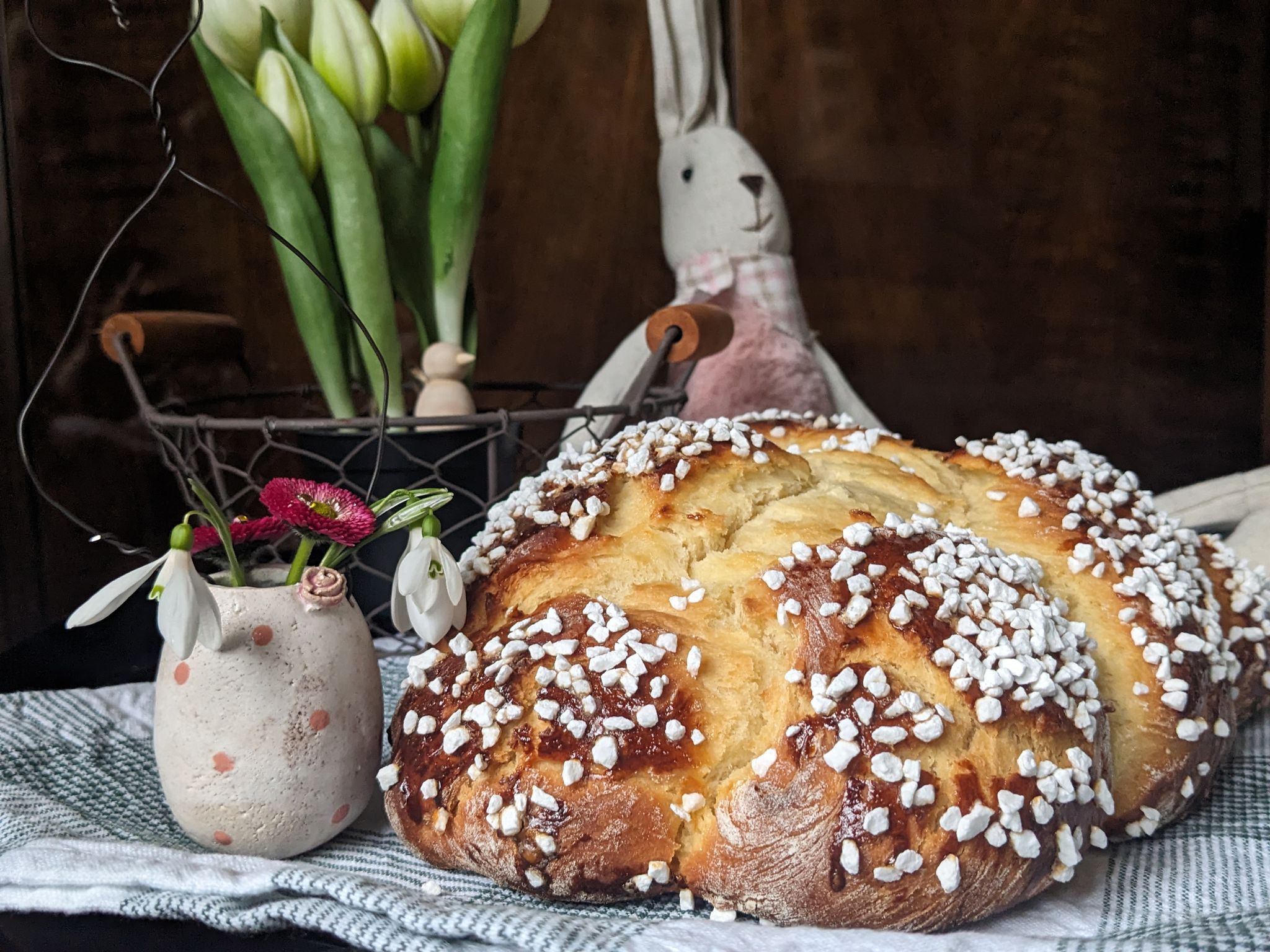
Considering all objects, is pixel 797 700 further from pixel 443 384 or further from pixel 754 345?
pixel 754 345

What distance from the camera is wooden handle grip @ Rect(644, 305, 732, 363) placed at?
1.03m

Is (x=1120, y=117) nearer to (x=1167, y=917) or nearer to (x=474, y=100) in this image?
(x=474, y=100)

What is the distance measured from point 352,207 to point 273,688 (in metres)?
0.58

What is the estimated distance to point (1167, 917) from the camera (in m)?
0.58

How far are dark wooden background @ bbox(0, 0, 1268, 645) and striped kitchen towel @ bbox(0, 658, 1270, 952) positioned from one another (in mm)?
639

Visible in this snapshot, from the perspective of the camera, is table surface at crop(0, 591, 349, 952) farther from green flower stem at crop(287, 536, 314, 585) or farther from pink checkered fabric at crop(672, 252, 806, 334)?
pink checkered fabric at crop(672, 252, 806, 334)

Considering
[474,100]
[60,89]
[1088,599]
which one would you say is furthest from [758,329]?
[60,89]

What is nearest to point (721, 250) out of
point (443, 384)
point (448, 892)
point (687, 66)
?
point (687, 66)

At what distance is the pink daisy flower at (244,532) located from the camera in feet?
2.14

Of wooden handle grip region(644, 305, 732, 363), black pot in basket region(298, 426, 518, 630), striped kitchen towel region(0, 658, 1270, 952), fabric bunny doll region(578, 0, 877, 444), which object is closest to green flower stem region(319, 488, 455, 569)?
striped kitchen towel region(0, 658, 1270, 952)

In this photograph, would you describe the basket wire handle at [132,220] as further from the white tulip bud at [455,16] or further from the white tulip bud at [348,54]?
the white tulip bud at [455,16]

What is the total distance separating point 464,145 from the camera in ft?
3.54

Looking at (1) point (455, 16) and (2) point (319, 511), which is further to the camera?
(1) point (455, 16)

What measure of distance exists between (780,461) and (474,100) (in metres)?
0.53
